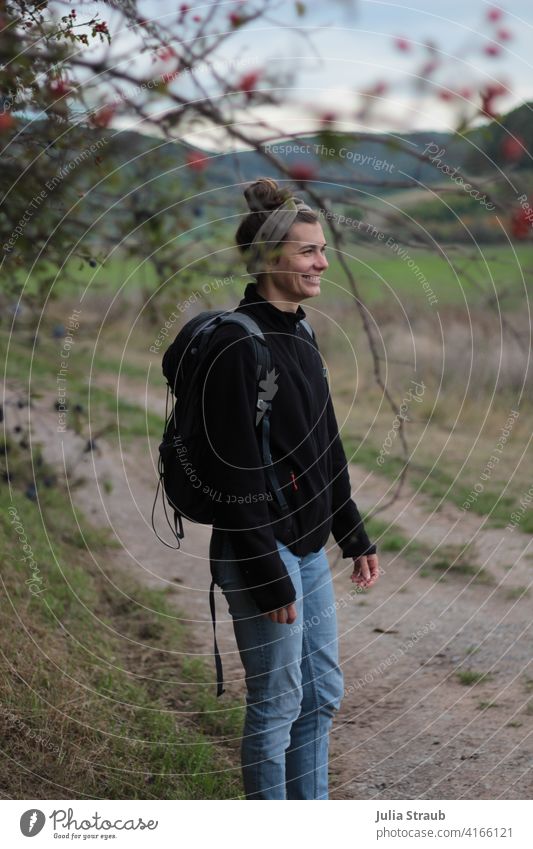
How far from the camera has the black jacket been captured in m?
2.37

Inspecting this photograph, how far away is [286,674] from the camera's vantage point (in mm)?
2490

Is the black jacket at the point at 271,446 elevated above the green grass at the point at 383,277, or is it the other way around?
the green grass at the point at 383,277

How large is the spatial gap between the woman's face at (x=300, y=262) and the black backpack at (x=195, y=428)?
135 millimetres

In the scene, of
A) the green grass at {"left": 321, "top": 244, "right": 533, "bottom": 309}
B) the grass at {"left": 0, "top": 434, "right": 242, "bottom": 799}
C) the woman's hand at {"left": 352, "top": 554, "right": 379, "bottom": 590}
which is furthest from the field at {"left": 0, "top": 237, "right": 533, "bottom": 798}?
the green grass at {"left": 321, "top": 244, "right": 533, "bottom": 309}

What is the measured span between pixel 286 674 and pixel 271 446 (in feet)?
1.74

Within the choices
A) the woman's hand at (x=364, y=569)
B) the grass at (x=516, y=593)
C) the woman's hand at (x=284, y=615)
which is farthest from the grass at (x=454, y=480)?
the woman's hand at (x=284, y=615)

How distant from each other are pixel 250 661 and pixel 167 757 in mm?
1000

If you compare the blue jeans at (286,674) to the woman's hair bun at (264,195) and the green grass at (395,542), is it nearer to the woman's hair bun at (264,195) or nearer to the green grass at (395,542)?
the woman's hair bun at (264,195)

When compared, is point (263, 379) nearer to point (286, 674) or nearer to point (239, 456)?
point (239, 456)

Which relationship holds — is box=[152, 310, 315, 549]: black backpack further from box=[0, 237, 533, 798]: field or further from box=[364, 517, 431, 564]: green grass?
box=[364, 517, 431, 564]: green grass

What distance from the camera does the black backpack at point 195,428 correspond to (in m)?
2.41

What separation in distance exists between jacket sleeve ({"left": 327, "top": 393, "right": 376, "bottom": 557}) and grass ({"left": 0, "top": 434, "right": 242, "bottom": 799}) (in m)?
0.89

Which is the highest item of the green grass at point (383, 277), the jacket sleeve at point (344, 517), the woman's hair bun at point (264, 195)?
the green grass at point (383, 277)

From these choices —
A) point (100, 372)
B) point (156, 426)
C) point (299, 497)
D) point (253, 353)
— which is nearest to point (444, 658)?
point (299, 497)
